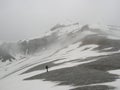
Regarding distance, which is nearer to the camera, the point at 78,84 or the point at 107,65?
the point at 78,84

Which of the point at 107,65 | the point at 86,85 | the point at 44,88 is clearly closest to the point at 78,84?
the point at 86,85

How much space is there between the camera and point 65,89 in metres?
31.0

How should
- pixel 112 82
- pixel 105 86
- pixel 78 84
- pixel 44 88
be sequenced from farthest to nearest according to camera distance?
pixel 44 88 → pixel 78 84 → pixel 112 82 → pixel 105 86

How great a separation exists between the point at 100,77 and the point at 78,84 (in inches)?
154

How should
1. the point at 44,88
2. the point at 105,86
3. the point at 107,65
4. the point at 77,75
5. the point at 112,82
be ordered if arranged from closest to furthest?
the point at 105,86, the point at 112,82, the point at 44,88, the point at 77,75, the point at 107,65

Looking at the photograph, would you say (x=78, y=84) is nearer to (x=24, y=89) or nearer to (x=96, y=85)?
(x=96, y=85)

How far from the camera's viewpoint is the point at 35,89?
36469 mm

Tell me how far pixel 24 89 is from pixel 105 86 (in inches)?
659

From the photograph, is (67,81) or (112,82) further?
(67,81)

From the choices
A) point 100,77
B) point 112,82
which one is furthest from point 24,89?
point 112,82

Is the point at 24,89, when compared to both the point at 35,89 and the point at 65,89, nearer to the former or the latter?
the point at 35,89

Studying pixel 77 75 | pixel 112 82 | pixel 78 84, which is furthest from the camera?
pixel 77 75

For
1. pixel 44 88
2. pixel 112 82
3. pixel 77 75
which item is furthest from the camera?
pixel 77 75

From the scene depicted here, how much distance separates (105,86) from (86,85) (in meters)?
3.48
